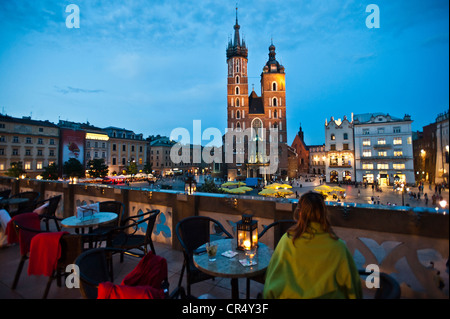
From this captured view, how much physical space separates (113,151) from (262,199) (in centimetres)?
5314

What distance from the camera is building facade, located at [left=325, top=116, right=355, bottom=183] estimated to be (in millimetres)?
39781

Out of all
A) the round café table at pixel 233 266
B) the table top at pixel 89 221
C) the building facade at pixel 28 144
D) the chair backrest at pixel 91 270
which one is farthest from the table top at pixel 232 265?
the building facade at pixel 28 144

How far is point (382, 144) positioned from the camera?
36000 mm

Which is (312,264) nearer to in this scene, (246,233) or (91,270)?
(246,233)

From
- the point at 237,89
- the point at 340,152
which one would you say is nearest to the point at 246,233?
the point at 340,152

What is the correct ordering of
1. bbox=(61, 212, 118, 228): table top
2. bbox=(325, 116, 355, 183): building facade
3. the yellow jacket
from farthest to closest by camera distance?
bbox=(325, 116, 355, 183): building facade → bbox=(61, 212, 118, 228): table top → the yellow jacket

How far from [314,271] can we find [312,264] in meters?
0.05

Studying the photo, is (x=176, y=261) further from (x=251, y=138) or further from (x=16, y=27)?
(x=251, y=138)

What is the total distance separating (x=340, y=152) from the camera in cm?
4047

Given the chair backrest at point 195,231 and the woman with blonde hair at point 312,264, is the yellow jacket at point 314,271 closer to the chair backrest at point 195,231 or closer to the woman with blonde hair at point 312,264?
the woman with blonde hair at point 312,264

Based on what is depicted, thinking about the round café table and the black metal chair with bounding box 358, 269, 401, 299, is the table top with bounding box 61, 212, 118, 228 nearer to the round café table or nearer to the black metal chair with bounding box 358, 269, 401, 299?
the round café table

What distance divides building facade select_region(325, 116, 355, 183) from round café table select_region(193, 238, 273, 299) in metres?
44.2

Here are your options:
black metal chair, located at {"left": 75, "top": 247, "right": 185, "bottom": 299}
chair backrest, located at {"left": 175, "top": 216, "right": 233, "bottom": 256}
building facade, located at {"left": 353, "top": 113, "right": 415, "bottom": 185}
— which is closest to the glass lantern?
chair backrest, located at {"left": 175, "top": 216, "right": 233, "bottom": 256}
